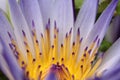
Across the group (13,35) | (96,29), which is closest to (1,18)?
(13,35)

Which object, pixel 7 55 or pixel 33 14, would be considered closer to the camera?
pixel 7 55

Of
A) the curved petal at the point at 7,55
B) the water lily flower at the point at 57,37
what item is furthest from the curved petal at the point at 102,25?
the curved petal at the point at 7,55

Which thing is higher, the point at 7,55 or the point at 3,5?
the point at 3,5

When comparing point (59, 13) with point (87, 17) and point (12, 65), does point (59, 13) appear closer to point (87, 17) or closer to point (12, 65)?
point (87, 17)

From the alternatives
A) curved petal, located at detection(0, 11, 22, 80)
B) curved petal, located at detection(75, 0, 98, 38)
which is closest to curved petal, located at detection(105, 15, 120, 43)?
curved petal, located at detection(75, 0, 98, 38)

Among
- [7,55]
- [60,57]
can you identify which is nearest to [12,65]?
[7,55]

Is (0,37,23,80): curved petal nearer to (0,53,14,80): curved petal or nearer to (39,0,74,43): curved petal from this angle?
(0,53,14,80): curved petal
